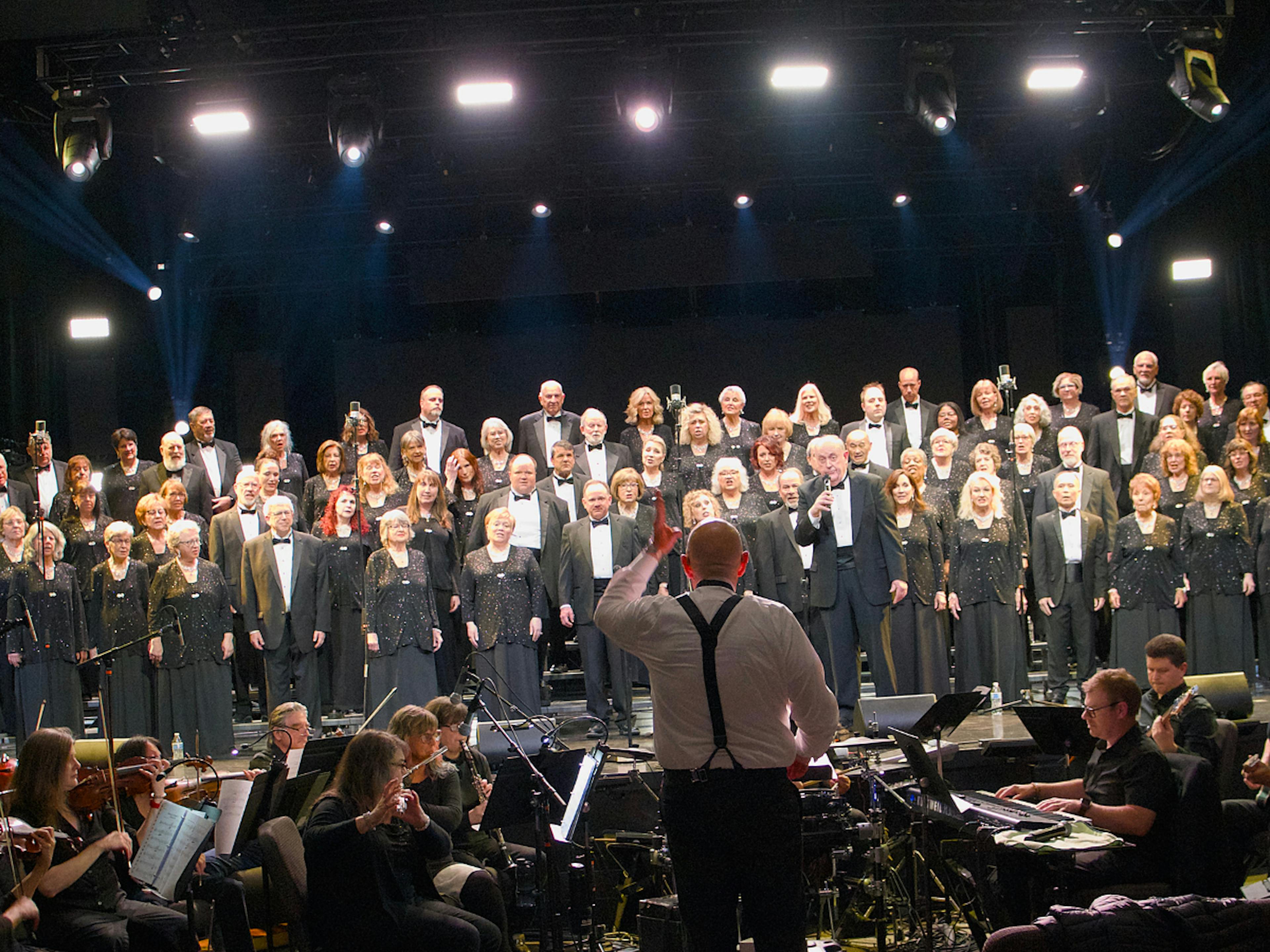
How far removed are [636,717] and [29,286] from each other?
6.66m

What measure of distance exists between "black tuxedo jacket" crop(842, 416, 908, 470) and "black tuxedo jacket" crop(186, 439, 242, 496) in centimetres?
457

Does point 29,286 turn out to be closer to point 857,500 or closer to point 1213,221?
point 857,500

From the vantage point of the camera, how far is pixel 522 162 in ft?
35.9

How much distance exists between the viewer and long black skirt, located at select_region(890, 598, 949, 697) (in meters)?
7.82

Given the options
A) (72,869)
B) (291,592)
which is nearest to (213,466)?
(291,592)

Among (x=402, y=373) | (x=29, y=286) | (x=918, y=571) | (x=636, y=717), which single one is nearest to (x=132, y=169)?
(x=29, y=286)

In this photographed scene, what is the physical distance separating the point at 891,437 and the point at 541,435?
2583 mm

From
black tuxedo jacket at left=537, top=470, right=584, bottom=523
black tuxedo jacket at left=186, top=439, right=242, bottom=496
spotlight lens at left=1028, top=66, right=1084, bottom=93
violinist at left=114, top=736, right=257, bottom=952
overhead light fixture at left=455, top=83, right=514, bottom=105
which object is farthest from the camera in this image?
black tuxedo jacket at left=186, top=439, right=242, bottom=496

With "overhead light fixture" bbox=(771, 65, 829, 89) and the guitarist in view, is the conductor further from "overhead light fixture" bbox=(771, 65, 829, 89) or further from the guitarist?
"overhead light fixture" bbox=(771, 65, 829, 89)

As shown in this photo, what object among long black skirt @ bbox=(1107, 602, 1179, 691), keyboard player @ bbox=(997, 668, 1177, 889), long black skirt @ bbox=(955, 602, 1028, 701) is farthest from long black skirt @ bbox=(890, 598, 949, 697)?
keyboard player @ bbox=(997, 668, 1177, 889)

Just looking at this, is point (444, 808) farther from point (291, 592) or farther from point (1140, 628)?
point (1140, 628)

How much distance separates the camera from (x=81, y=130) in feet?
28.5

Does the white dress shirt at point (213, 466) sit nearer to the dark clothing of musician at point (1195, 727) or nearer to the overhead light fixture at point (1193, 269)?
the dark clothing of musician at point (1195, 727)

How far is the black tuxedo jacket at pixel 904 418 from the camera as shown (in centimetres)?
927
